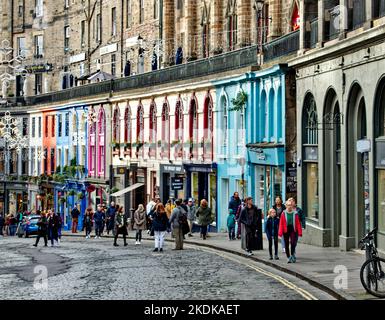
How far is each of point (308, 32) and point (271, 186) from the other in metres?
7.42

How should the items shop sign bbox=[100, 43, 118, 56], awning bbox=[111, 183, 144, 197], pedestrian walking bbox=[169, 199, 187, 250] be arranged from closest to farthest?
pedestrian walking bbox=[169, 199, 187, 250], awning bbox=[111, 183, 144, 197], shop sign bbox=[100, 43, 118, 56]

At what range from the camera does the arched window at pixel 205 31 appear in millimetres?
65750

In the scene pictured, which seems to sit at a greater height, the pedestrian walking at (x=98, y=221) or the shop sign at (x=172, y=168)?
the shop sign at (x=172, y=168)

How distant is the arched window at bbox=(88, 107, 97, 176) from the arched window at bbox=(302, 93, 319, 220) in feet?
123

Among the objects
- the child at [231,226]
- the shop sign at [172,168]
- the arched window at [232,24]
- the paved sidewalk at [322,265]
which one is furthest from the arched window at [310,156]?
the arched window at [232,24]

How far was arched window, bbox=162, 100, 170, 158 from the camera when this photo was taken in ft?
203

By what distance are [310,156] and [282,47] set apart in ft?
22.8

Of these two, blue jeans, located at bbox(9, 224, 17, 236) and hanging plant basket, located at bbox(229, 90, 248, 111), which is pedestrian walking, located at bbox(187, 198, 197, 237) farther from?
blue jeans, located at bbox(9, 224, 17, 236)

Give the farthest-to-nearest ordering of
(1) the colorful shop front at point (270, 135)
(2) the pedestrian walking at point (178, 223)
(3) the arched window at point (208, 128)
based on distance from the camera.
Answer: (3) the arched window at point (208, 128), (1) the colorful shop front at point (270, 135), (2) the pedestrian walking at point (178, 223)

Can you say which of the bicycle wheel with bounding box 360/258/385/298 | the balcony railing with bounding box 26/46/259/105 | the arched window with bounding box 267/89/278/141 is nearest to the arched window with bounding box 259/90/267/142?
the arched window with bounding box 267/89/278/141

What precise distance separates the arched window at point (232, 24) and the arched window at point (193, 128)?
14.0 ft

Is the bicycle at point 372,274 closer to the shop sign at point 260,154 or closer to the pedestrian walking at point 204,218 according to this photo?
the pedestrian walking at point 204,218

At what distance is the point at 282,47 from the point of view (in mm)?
44531
